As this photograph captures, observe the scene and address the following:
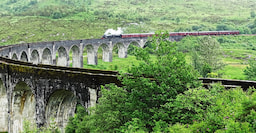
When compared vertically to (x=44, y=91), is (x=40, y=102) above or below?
below

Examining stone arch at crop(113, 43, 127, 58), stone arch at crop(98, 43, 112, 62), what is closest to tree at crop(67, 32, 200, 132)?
stone arch at crop(98, 43, 112, 62)

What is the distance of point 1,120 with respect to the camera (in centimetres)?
3095

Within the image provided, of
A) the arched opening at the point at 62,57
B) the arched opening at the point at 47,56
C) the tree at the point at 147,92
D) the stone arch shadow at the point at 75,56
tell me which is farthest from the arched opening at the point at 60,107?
the stone arch shadow at the point at 75,56

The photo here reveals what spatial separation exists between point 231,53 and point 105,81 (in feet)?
237

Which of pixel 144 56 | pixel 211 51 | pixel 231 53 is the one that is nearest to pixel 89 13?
pixel 231 53

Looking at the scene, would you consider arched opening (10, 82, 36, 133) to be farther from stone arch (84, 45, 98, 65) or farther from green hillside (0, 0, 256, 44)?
green hillside (0, 0, 256, 44)

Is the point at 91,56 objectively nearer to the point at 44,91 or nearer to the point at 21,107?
the point at 21,107

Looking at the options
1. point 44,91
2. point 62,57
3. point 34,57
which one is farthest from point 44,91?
point 62,57

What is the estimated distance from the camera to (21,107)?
2911 centimetres

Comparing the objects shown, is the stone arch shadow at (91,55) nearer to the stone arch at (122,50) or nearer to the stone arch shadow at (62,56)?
the stone arch shadow at (62,56)

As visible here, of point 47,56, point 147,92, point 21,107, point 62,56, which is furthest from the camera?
point 62,56

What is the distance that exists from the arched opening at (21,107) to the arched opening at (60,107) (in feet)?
10.4

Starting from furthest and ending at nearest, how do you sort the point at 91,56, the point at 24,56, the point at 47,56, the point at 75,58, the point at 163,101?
1. the point at 91,56
2. the point at 75,58
3. the point at 47,56
4. the point at 24,56
5. the point at 163,101

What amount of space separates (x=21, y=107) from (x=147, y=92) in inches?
701
